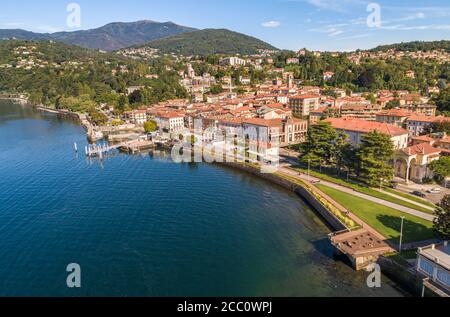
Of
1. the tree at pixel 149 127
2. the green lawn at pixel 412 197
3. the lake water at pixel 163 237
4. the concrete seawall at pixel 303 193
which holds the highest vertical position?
the tree at pixel 149 127

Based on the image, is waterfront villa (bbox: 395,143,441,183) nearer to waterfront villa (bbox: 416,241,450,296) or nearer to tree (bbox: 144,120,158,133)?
waterfront villa (bbox: 416,241,450,296)

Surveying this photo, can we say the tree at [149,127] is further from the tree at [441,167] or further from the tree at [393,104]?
the tree at [393,104]

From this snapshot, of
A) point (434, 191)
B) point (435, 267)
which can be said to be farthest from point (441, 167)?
point (435, 267)

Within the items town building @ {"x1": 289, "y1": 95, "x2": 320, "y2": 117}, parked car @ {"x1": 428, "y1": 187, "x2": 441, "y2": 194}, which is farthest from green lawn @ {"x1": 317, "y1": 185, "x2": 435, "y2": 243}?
town building @ {"x1": 289, "y1": 95, "x2": 320, "y2": 117}

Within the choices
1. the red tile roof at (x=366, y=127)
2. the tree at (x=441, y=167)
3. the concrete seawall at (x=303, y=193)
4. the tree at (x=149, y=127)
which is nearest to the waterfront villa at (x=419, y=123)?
the red tile roof at (x=366, y=127)
